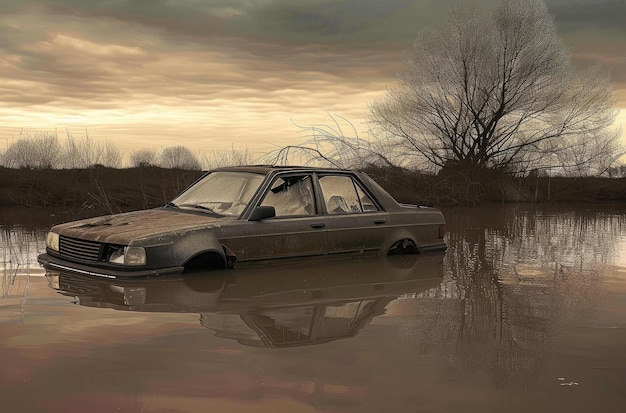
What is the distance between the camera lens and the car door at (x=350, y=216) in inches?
359

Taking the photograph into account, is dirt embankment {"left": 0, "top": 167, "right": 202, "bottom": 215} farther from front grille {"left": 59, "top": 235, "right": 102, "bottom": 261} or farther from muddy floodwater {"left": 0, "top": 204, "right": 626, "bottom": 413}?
muddy floodwater {"left": 0, "top": 204, "right": 626, "bottom": 413}

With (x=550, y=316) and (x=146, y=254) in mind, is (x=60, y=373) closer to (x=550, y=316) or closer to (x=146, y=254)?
(x=146, y=254)

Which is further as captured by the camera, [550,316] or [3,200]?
[3,200]

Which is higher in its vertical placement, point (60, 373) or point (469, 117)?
point (469, 117)

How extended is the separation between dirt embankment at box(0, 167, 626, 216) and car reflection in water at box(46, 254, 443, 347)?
8065mm

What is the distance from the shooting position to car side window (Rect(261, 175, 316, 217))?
8.81 metres

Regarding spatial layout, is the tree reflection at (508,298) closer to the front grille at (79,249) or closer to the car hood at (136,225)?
the car hood at (136,225)

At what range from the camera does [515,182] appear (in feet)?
92.0

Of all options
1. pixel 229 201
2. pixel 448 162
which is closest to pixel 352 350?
pixel 229 201

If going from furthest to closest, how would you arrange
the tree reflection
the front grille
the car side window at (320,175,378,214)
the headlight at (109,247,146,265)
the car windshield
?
the car side window at (320,175,378,214) < the car windshield < the front grille < the headlight at (109,247,146,265) < the tree reflection

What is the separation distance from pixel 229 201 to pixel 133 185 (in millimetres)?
14242

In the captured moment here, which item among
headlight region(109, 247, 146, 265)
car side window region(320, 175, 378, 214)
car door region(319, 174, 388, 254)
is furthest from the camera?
car side window region(320, 175, 378, 214)

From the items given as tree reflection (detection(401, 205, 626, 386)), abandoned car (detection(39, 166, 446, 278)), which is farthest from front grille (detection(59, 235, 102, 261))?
tree reflection (detection(401, 205, 626, 386))

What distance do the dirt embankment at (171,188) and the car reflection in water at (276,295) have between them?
806cm
